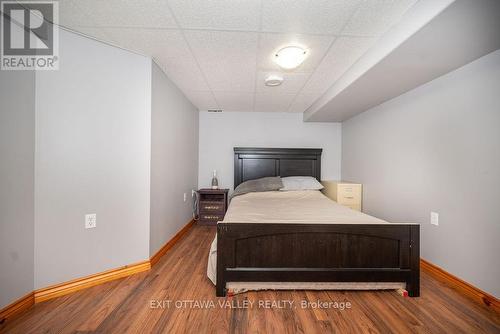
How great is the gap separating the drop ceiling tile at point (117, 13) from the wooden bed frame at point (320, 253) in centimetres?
154

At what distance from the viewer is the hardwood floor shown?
129 centimetres

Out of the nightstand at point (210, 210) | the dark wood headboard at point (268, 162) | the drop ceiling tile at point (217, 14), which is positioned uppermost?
the drop ceiling tile at point (217, 14)

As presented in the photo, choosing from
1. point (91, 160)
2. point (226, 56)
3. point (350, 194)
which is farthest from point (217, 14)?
point (350, 194)

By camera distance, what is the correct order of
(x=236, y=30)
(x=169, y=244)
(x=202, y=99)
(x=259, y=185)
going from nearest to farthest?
(x=236, y=30)
(x=169, y=244)
(x=202, y=99)
(x=259, y=185)

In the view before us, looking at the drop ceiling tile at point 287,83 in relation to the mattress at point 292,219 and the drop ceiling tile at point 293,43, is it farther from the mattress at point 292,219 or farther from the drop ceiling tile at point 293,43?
the mattress at point 292,219


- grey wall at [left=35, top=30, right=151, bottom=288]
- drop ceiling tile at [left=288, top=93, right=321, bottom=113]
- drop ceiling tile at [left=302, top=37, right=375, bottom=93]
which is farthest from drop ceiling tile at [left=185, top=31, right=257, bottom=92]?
drop ceiling tile at [left=288, top=93, right=321, bottom=113]

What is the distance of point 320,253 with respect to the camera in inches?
64.1

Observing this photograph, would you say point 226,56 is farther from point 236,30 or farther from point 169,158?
point 169,158

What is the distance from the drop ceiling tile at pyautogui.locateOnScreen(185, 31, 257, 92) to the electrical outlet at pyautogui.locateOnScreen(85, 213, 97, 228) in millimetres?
1645

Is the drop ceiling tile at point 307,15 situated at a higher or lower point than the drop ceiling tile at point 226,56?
higher

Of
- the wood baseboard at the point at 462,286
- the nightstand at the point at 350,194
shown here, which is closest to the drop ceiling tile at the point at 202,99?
the nightstand at the point at 350,194

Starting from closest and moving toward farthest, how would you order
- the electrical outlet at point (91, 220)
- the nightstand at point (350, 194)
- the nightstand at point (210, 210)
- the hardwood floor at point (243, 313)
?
the hardwood floor at point (243, 313) < the electrical outlet at point (91, 220) < the nightstand at point (350, 194) < the nightstand at point (210, 210)

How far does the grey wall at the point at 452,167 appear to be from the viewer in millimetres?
1551

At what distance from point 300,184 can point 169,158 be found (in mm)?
2012
